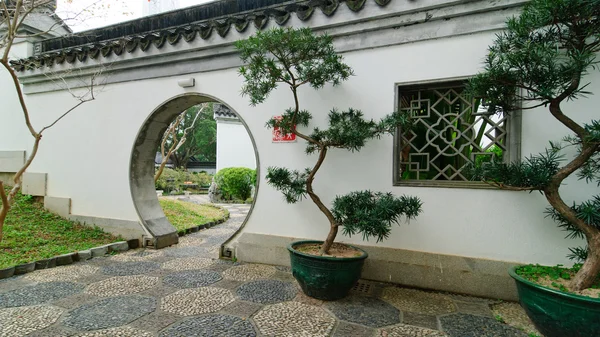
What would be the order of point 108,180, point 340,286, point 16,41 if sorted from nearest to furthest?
1. point 340,286
2. point 108,180
3. point 16,41

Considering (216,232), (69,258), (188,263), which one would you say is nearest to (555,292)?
(188,263)

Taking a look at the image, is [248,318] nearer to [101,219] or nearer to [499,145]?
[499,145]

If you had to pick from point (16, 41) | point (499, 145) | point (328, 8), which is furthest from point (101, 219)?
point (499, 145)

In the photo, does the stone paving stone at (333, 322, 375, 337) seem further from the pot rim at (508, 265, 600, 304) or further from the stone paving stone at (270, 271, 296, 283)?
the pot rim at (508, 265, 600, 304)

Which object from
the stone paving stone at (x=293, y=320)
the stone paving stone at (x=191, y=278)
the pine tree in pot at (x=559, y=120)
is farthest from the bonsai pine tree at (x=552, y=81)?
the stone paving stone at (x=191, y=278)

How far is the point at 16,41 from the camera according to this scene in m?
6.61

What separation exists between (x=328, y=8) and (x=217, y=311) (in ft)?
12.0

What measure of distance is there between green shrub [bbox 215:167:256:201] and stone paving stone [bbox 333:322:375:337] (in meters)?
10.2

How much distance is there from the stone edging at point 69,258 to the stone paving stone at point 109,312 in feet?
5.38

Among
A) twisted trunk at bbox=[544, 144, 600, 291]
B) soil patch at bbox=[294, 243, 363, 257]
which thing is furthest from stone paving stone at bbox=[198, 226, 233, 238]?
twisted trunk at bbox=[544, 144, 600, 291]

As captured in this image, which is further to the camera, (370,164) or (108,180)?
(108,180)

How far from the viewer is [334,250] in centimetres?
354

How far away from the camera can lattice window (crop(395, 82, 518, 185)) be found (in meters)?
3.47

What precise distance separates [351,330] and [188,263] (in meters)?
2.73
